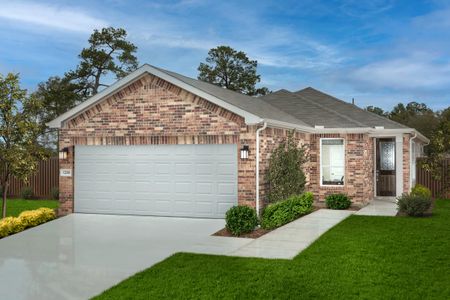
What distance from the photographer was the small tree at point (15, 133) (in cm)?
1465

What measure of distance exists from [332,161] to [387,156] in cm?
305

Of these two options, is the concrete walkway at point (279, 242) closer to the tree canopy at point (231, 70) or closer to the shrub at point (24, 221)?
the shrub at point (24, 221)

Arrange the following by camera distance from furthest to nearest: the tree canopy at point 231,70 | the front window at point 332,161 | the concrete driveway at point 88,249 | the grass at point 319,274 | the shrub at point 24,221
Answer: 1. the tree canopy at point 231,70
2. the front window at point 332,161
3. the shrub at point 24,221
4. the concrete driveway at point 88,249
5. the grass at point 319,274

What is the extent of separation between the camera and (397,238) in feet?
37.1

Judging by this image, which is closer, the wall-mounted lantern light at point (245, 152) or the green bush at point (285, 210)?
the green bush at point (285, 210)

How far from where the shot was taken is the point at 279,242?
10953 mm

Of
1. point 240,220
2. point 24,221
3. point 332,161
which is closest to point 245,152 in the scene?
point 240,220

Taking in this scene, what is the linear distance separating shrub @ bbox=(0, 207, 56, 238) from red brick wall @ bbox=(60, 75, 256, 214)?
102cm

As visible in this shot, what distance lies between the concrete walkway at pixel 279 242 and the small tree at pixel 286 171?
111cm

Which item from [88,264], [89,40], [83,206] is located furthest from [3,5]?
[89,40]

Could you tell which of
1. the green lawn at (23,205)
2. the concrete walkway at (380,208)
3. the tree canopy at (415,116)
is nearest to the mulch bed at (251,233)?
the concrete walkway at (380,208)

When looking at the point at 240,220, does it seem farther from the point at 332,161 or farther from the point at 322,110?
the point at 322,110

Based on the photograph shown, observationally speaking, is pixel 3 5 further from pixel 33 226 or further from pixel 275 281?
pixel 275 281

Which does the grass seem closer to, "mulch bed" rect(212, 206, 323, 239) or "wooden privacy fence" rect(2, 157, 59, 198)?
"mulch bed" rect(212, 206, 323, 239)
